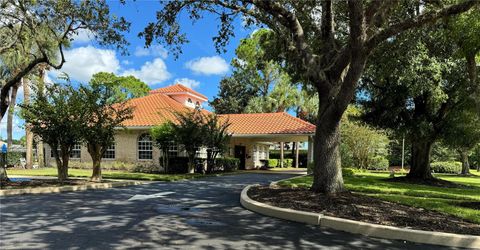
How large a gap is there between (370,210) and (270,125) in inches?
879

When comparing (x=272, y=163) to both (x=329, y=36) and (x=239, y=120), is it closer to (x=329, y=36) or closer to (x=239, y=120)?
(x=239, y=120)

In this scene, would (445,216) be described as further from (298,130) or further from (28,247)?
(298,130)

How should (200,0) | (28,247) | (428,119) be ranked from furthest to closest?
(428,119)
(200,0)
(28,247)

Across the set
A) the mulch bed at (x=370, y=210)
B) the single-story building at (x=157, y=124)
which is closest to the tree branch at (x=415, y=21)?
the mulch bed at (x=370, y=210)

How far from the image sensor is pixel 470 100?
18531 millimetres

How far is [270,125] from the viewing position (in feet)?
103

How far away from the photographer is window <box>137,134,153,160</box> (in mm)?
27906

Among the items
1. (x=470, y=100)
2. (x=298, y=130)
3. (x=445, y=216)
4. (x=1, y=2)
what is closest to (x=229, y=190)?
(x=445, y=216)

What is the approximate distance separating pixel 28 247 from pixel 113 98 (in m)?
11.9

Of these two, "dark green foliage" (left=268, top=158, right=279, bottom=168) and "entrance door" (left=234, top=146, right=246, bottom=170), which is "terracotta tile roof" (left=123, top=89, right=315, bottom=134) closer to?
"entrance door" (left=234, top=146, right=246, bottom=170)

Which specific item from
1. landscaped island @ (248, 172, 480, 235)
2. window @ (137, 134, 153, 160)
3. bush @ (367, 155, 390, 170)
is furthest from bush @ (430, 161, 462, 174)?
landscaped island @ (248, 172, 480, 235)

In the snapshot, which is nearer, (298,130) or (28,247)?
(28,247)

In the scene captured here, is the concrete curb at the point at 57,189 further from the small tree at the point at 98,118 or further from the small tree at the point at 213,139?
the small tree at the point at 213,139

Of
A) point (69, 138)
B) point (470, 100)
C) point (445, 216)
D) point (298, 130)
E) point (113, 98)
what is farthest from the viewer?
point (298, 130)
